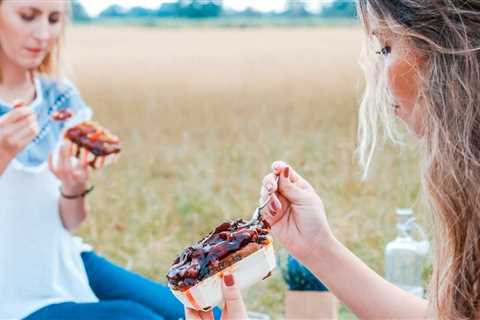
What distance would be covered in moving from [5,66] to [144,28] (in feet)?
36.6

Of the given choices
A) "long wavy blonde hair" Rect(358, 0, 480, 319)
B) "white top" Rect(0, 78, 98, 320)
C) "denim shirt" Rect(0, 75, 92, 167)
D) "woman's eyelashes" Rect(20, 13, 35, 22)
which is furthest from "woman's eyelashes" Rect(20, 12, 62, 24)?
"long wavy blonde hair" Rect(358, 0, 480, 319)

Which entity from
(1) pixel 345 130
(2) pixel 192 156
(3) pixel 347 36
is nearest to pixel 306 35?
(3) pixel 347 36

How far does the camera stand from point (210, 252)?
1483mm

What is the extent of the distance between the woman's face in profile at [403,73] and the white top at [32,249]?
1188 millimetres

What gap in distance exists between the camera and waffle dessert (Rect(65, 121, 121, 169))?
7.93 feet

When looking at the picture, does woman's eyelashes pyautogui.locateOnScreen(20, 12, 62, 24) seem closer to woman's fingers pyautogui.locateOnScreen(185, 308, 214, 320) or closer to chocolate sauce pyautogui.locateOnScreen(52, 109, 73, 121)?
chocolate sauce pyautogui.locateOnScreen(52, 109, 73, 121)

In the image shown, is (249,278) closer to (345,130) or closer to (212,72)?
(345,130)

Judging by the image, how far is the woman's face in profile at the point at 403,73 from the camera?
55.7 inches

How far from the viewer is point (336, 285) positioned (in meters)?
1.71

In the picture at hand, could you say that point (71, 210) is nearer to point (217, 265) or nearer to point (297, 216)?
point (297, 216)

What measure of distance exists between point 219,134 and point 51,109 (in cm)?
513

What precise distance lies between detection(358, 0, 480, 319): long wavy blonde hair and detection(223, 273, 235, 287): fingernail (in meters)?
0.35

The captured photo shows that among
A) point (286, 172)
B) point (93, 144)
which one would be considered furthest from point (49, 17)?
point (286, 172)

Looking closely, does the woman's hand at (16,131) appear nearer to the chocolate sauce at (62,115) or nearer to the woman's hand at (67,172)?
the woman's hand at (67,172)
